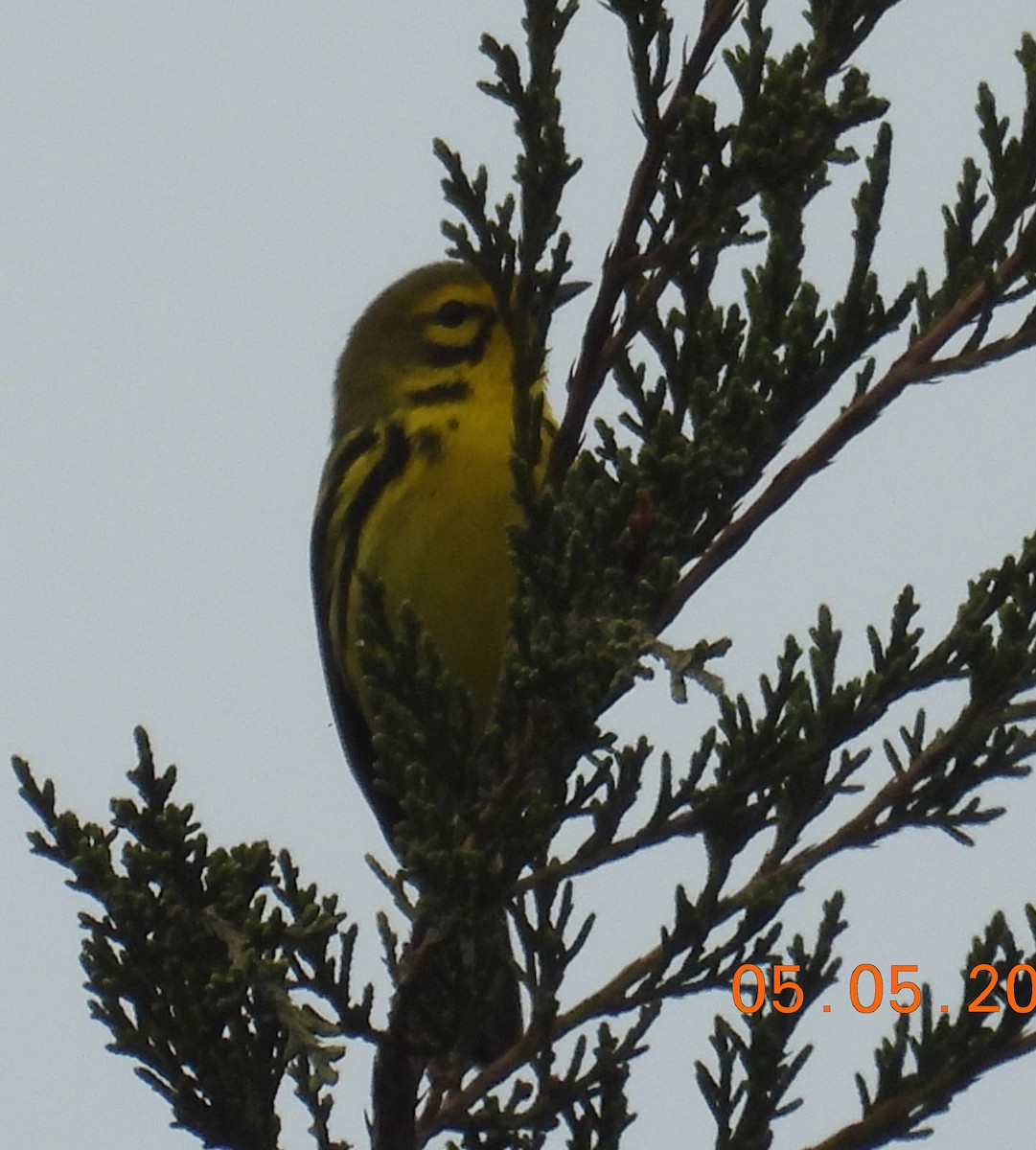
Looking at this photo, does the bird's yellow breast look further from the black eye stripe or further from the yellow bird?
the black eye stripe

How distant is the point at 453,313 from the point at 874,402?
1.90 m

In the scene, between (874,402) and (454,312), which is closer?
(874,402)

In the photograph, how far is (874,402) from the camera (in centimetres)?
251

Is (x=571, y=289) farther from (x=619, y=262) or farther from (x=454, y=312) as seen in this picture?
(x=619, y=262)

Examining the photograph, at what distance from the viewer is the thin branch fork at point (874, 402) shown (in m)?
2.48

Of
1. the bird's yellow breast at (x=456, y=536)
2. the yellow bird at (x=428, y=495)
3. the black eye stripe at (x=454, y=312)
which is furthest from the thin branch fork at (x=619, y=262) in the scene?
the black eye stripe at (x=454, y=312)

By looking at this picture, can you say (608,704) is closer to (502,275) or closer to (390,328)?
(502,275)

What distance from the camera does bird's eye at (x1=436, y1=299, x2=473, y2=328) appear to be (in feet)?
13.8

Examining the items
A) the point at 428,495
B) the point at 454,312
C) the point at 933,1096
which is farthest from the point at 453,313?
the point at 933,1096

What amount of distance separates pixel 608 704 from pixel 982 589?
584mm

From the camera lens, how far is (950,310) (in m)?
2.54

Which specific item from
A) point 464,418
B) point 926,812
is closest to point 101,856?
point 926,812

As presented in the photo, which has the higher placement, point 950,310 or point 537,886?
point 950,310

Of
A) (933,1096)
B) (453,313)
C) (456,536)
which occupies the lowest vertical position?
(933,1096)
